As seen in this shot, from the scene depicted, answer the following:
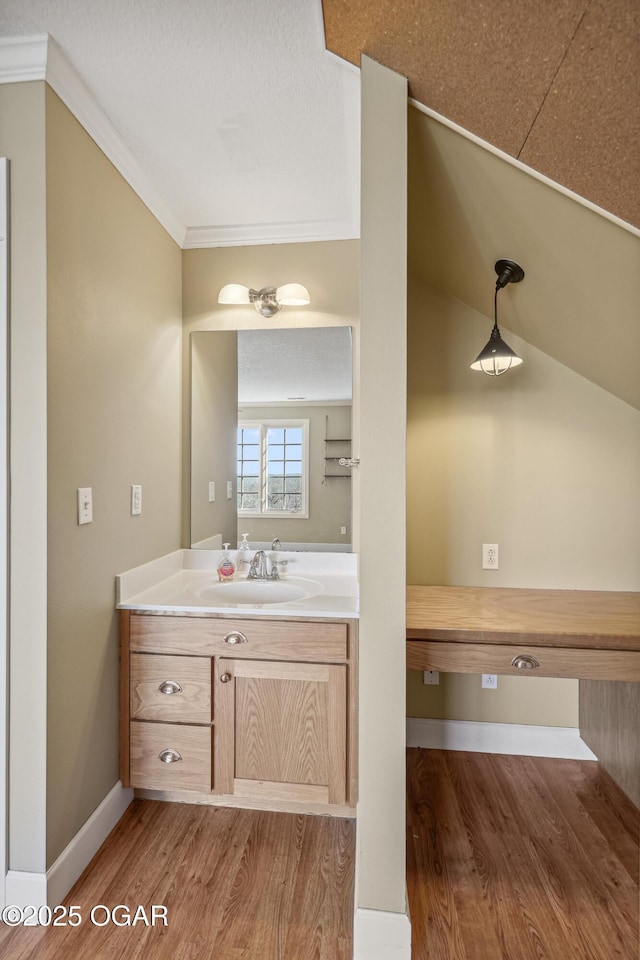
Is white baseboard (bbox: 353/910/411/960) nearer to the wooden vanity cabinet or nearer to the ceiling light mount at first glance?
the wooden vanity cabinet

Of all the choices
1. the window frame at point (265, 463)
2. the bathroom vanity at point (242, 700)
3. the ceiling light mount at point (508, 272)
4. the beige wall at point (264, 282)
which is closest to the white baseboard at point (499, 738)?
the bathroom vanity at point (242, 700)

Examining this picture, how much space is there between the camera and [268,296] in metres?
2.23

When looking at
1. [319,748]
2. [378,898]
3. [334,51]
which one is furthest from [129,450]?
[378,898]

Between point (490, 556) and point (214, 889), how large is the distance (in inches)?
58.9

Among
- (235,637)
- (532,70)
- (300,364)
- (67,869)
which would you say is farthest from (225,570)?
(532,70)

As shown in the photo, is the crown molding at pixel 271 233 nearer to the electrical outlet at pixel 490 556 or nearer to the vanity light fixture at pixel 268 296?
the vanity light fixture at pixel 268 296

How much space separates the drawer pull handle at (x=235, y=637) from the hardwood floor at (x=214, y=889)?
649 mm

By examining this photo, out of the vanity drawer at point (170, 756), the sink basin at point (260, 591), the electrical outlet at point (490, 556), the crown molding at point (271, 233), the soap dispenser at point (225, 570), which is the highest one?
the crown molding at point (271, 233)

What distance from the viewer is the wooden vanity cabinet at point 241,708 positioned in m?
1.71

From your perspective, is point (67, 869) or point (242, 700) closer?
point (67, 869)

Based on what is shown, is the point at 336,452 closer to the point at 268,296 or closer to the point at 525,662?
the point at 268,296

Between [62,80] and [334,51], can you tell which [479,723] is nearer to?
[334,51]

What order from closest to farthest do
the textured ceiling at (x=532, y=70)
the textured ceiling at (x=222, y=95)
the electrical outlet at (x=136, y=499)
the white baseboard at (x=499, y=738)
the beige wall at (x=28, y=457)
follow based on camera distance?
1. the textured ceiling at (x=532, y=70)
2. the textured ceiling at (x=222, y=95)
3. the beige wall at (x=28, y=457)
4. the electrical outlet at (x=136, y=499)
5. the white baseboard at (x=499, y=738)

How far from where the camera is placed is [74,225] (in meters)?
1.50
